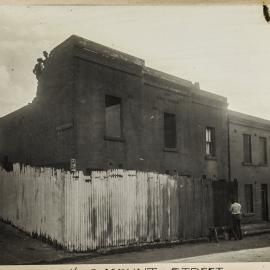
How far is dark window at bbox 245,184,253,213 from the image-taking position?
17966 millimetres

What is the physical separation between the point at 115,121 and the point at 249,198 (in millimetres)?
7357

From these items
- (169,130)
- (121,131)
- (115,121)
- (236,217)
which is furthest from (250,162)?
(121,131)

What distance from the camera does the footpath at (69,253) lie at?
25.0 feet

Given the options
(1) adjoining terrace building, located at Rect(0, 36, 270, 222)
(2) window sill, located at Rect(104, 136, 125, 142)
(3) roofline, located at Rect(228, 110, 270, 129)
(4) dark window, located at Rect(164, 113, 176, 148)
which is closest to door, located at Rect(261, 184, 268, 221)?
(1) adjoining terrace building, located at Rect(0, 36, 270, 222)

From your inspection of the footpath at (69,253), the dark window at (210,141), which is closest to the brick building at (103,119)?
the dark window at (210,141)

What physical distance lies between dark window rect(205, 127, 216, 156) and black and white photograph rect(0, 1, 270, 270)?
0.41m

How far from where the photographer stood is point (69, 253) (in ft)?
28.5

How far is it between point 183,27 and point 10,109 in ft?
11.1

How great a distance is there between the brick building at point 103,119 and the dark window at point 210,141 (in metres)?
0.69

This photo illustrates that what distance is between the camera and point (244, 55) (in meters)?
8.20

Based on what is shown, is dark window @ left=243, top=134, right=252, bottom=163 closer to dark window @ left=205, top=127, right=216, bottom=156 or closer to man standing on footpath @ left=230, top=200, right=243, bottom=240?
dark window @ left=205, top=127, right=216, bottom=156

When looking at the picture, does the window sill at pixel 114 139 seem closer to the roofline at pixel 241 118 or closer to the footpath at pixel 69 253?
the footpath at pixel 69 253

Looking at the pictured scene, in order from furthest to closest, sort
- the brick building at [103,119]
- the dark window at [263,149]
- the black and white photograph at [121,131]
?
the dark window at [263,149] → the brick building at [103,119] → the black and white photograph at [121,131]

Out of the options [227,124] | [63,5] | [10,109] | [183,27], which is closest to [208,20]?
[183,27]
